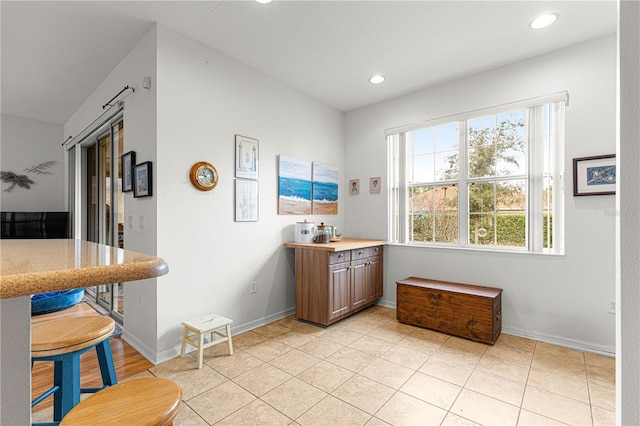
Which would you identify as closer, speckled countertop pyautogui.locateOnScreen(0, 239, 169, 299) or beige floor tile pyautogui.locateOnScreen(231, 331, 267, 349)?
speckled countertop pyautogui.locateOnScreen(0, 239, 169, 299)

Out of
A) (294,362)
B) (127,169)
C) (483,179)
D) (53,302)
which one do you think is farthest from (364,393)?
(127,169)

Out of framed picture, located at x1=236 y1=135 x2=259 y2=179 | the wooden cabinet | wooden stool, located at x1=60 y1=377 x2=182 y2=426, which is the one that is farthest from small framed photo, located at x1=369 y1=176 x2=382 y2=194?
wooden stool, located at x1=60 y1=377 x2=182 y2=426

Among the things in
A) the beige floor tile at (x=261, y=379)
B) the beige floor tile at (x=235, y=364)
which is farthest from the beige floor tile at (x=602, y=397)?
the beige floor tile at (x=235, y=364)

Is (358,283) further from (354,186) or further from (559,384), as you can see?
(559,384)

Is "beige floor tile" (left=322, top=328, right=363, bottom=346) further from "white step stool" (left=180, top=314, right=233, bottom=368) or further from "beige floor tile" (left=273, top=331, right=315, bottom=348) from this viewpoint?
"white step stool" (left=180, top=314, right=233, bottom=368)

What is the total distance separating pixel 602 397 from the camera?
2.02 m

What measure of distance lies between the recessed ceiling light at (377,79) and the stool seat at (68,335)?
3.32m

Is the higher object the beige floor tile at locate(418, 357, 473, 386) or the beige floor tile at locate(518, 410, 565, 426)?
the beige floor tile at locate(518, 410, 565, 426)

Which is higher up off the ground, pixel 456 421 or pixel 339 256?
pixel 339 256

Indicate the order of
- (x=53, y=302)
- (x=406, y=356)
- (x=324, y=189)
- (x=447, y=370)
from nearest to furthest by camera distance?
(x=53, y=302) < (x=447, y=370) < (x=406, y=356) < (x=324, y=189)

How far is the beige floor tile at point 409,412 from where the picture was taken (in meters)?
1.80

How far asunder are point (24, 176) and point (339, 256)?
5.40m

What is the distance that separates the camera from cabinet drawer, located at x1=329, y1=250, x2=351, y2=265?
10.5 ft

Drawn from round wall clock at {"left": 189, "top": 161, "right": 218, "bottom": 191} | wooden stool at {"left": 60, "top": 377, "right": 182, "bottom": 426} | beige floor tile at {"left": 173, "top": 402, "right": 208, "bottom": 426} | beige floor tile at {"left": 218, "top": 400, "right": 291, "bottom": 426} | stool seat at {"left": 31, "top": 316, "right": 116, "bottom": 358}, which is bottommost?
beige floor tile at {"left": 218, "top": 400, "right": 291, "bottom": 426}
